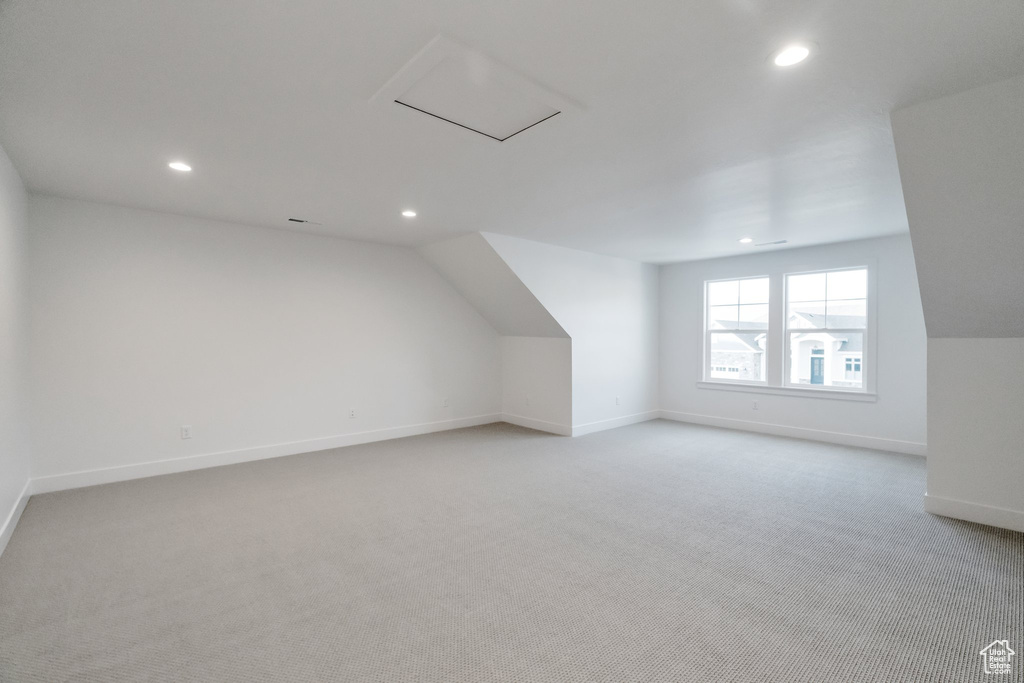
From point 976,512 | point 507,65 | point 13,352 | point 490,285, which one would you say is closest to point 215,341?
point 13,352

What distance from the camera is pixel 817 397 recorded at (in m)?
5.61

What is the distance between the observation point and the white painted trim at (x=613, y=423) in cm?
595

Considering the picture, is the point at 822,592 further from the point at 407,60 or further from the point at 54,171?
the point at 54,171

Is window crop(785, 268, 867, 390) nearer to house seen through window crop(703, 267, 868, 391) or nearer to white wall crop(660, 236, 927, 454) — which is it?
house seen through window crop(703, 267, 868, 391)

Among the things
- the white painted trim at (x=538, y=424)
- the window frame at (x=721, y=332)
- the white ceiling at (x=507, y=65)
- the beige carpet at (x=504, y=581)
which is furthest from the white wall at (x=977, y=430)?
the white painted trim at (x=538, y=424)

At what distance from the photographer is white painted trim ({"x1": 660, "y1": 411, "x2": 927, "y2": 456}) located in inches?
196

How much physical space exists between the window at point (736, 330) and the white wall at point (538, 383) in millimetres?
2367

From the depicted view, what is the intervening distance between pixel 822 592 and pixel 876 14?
2601mm

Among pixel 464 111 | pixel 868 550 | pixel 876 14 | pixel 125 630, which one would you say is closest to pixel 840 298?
pixel 868 550

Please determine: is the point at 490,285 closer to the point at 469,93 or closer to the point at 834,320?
the point at 469,93

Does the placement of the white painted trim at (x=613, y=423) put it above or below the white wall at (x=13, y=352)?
below

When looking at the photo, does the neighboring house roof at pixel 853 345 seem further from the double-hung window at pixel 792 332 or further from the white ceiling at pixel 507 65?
the white ceiling at pixel 507 65

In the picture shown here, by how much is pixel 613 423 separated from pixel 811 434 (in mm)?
2459

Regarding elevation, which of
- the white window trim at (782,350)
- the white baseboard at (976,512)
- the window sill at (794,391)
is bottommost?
the white baseboard at (976,512)
